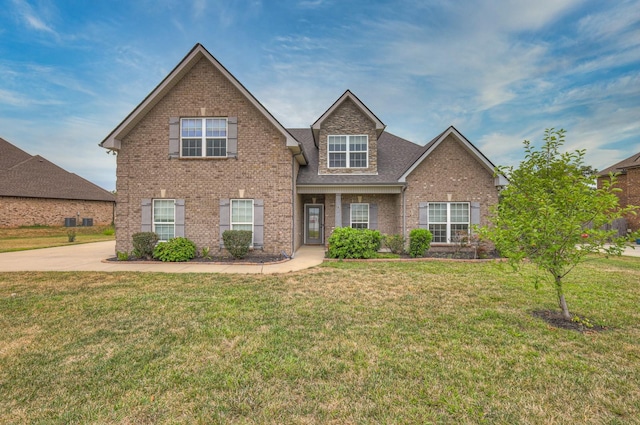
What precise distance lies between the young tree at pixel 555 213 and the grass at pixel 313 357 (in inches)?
46.8

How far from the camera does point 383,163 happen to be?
574 inches

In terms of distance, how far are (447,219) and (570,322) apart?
8584mm

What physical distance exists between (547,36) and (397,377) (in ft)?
57.9

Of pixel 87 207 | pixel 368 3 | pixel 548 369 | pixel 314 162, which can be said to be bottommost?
pixel 548 369

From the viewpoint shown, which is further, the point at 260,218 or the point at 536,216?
the point at 260,218

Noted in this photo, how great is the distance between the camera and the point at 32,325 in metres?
4.42

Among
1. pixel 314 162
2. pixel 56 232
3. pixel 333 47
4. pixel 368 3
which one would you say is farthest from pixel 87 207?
pixel 368 3

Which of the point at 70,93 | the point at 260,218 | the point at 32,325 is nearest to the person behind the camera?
the point at 32,325

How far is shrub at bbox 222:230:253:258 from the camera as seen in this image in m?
10.5

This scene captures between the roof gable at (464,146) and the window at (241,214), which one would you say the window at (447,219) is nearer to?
the roof gable at (464,146)

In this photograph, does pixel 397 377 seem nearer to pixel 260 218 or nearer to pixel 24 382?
pixel 24 382

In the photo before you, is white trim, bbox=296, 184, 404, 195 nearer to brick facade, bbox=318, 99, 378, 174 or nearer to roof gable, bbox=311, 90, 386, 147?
brick facade, bbox=318, 99, 378, 174

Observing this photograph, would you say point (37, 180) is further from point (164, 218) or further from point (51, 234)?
point (164, 218)

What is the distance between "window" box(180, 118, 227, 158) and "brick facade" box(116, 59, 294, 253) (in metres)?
0.28
